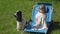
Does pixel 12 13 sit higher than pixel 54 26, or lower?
higher

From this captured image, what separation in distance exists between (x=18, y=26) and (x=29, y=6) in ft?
8.88

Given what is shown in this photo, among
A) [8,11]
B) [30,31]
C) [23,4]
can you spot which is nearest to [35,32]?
[30,31]

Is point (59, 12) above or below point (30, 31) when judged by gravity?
above

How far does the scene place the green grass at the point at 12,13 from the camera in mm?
7298

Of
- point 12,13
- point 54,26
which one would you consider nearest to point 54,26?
point 54,26

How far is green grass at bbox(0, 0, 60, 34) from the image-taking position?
7.30 meters

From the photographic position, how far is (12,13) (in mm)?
8867

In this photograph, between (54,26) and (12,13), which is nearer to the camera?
(54,26)

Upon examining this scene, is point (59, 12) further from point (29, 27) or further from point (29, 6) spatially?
point (29, 27)

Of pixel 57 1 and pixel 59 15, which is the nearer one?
pixel 59 15

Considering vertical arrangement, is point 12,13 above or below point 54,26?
above

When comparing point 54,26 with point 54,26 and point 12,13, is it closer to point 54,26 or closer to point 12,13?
point 54,26

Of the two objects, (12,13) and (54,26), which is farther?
(12,13)

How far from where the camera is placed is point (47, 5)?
26.1ft
